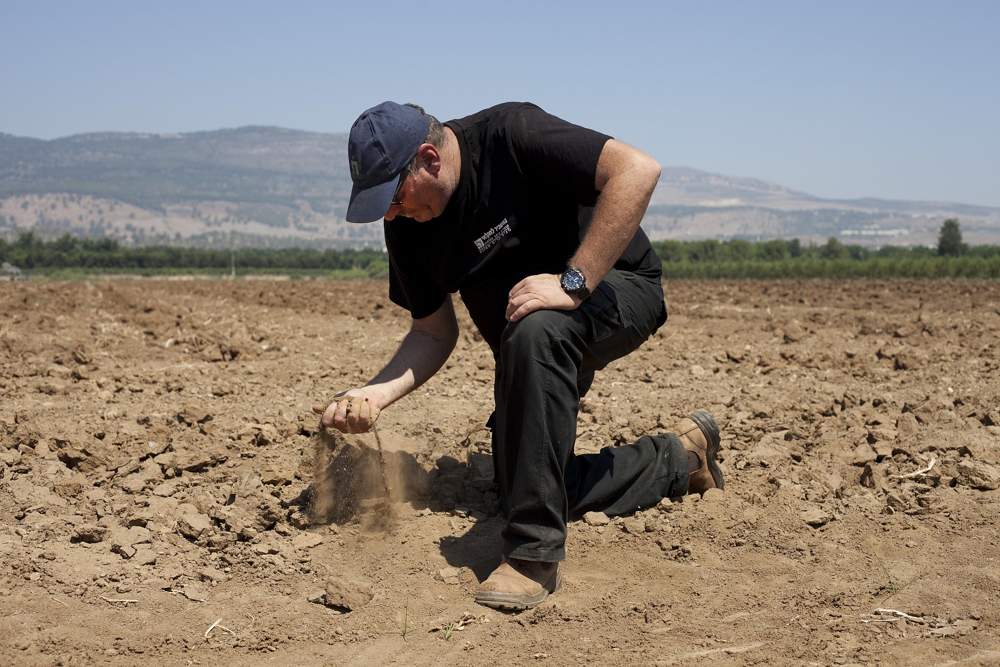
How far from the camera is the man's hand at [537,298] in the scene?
3133mm

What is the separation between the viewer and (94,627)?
117 inches

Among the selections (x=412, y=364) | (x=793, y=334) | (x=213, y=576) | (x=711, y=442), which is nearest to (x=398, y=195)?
(x=412, y=364)

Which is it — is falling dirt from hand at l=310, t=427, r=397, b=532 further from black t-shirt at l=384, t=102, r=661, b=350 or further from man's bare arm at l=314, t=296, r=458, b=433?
black t-shirt at l=384, t=102, r=661, b=350

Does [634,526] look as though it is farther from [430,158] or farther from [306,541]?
[430,158]

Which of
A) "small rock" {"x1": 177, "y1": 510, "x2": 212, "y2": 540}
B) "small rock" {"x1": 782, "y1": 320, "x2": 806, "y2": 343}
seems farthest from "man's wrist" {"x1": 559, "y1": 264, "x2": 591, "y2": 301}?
"small rock" {"x1": 782, "y1": 320, "x2": 806, "y2": 343}

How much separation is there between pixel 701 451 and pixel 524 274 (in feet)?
3.41

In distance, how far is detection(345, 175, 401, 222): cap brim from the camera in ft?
10.2

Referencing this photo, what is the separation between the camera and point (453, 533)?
3.67 metres

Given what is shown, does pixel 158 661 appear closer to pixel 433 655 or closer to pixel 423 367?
pixel 433 655

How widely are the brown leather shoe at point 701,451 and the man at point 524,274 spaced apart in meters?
0.21

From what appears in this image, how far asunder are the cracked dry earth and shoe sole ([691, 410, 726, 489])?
7 cm

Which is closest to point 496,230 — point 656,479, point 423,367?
point 423,367

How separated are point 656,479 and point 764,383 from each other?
275cm

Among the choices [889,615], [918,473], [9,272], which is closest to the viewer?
[889,615]
